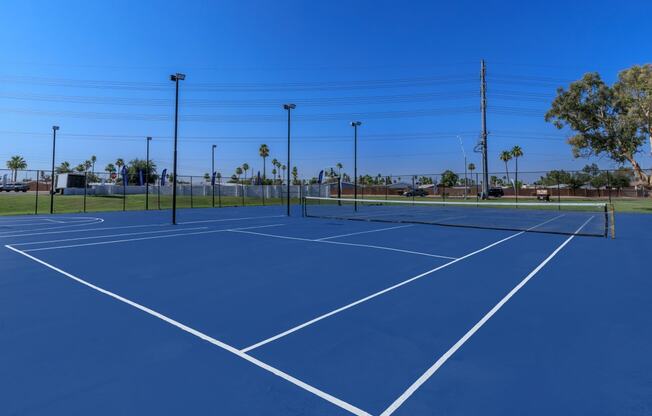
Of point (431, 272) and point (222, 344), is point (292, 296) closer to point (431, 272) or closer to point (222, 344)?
point (222, 344)

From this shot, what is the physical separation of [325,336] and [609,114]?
1398 inches

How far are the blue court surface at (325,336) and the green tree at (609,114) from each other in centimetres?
2490

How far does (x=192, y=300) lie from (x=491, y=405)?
4555 millimetres

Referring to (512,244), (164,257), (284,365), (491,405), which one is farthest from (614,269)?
(164,257)

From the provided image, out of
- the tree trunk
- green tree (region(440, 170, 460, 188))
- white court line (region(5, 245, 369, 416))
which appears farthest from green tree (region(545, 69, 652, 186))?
white court line (region(5, 245, 369, 416))

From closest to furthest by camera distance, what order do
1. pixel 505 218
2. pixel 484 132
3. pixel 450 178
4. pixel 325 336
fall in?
pixel 325 336, pixel 505 218, pixel 484 132, pixel 450 178

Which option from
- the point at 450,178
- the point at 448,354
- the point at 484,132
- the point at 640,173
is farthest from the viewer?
the point at 450,178

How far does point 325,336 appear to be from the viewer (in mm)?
4508

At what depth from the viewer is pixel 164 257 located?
31.9 ft

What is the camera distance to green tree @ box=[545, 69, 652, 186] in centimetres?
2716

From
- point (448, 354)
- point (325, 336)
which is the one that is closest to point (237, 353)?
point (325, 336)

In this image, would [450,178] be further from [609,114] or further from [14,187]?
[14,187]

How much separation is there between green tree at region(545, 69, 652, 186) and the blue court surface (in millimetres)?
24905

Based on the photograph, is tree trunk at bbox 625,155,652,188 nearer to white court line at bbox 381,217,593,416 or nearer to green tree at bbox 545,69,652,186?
green tree at bbox 545,69,652,186
